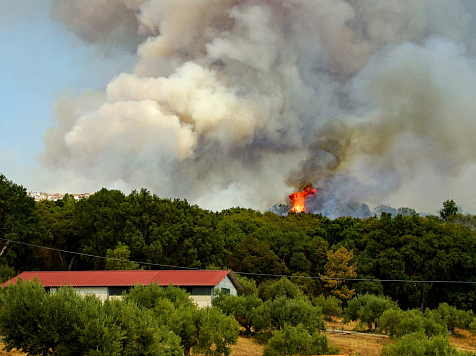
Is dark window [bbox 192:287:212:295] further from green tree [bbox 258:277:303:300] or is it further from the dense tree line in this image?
the dense tree line

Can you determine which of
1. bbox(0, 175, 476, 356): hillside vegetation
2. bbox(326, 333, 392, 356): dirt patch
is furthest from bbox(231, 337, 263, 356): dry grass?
bbox(0, 175, 476, 356): hillside vegetation

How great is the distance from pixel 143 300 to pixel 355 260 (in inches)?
1437

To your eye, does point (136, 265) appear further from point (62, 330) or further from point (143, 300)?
point (62, 330)

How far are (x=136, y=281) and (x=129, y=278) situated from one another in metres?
1.35

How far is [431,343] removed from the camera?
2842 centimetres

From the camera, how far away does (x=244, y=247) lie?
6500 cm

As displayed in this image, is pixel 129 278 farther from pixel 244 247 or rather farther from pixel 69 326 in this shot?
pixel 69 326

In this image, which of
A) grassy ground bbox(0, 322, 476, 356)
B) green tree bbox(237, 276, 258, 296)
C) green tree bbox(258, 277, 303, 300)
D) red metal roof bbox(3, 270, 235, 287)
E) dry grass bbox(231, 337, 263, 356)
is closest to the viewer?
dry grass bbox(231, 337, 263, 356)

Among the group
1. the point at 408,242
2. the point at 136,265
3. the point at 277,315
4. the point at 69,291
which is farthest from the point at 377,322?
the point at 69,291

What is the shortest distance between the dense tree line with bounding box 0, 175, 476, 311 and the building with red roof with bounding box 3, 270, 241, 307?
8305 millimetres

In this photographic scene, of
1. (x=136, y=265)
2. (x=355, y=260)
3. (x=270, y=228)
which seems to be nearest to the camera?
(x=136, y=265)

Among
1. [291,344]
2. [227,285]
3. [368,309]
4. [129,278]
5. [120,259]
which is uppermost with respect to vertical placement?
[120,259]

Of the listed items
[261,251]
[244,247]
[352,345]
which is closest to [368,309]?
[352,345]

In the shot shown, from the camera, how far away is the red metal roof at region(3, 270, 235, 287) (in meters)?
44.9
